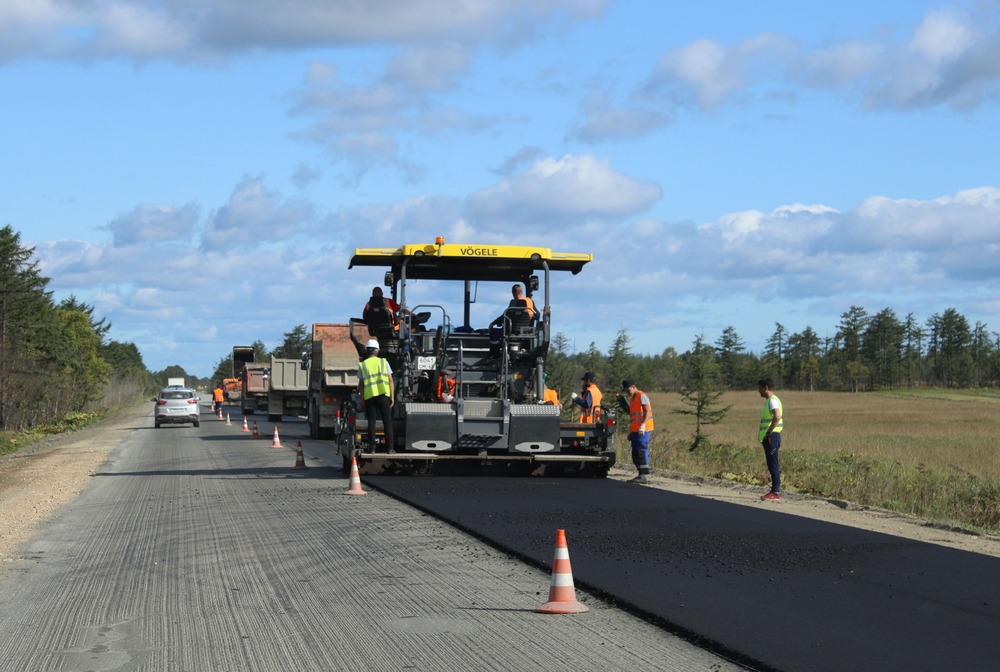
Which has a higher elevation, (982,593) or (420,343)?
(420,343)

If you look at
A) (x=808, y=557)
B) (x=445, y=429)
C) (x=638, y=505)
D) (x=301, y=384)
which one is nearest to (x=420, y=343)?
(x=445, y=429)

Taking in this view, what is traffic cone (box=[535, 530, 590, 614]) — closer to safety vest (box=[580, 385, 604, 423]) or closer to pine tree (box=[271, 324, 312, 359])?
safety vest (box=[580, 385, 604, 423])

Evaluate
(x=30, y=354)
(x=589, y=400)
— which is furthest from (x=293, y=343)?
(x=589, y=400)

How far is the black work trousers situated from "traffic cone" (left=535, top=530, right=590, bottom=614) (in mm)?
8257

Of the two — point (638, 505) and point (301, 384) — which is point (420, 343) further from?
point (301, 384)

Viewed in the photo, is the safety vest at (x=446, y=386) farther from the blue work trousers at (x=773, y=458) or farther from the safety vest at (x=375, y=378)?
the blue work trousers at (x=773, y=458)

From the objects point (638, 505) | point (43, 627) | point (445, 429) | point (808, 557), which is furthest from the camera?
point (445, 429)

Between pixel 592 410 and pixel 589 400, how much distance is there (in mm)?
668

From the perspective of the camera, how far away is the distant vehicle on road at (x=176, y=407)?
3950 cm

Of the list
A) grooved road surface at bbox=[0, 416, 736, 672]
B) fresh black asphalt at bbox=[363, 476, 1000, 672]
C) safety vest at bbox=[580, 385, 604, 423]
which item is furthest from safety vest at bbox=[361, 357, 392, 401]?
safety vest at bbox=[580, 385, 604, 423]

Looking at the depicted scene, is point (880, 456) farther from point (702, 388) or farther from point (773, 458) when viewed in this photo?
point (702, 388)

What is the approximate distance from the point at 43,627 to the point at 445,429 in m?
8.69

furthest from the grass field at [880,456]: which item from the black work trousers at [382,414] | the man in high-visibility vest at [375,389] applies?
the man in high-visibility vest at [375,389]

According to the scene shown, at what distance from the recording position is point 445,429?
14.8m
